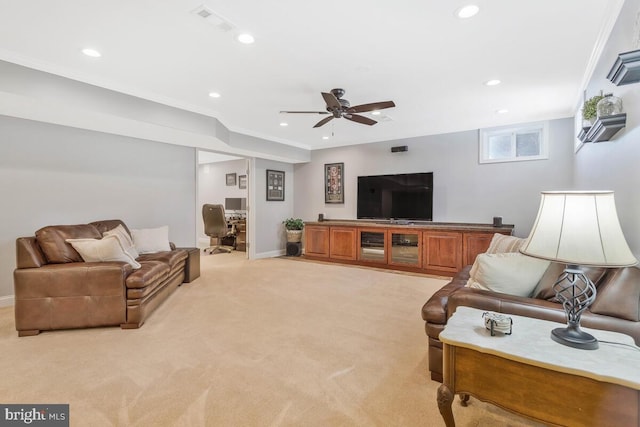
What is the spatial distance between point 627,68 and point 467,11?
1.07m

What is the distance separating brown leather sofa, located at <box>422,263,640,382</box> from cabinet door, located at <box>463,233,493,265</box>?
9.49 feet

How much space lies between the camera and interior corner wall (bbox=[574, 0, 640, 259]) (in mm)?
1774

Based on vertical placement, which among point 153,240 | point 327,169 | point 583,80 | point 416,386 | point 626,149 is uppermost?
point 583,80

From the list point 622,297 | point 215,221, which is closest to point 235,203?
point 215,221

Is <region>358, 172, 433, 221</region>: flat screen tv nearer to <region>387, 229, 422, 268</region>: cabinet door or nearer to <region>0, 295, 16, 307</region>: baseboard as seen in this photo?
<region>387, 229, 422, 268</region>: cabinet door

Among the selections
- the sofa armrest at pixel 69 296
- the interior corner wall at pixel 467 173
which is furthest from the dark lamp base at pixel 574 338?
the interior corner wall at pixel 467 173

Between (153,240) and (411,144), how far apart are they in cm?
477

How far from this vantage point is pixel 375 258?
5797 mm

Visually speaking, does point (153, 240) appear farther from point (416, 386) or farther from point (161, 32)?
point (416, 386)

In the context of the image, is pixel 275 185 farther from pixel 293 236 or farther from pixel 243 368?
pixel 243 368

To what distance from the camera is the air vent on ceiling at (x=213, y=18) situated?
2105mm

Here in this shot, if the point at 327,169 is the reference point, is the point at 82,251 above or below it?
below

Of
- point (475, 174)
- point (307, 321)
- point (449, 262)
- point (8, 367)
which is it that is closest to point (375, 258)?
point (449, 262)

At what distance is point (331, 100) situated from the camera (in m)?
3.20
